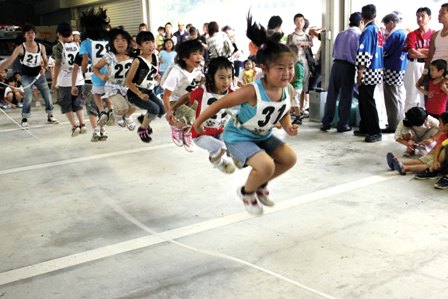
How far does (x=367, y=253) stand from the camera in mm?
3701

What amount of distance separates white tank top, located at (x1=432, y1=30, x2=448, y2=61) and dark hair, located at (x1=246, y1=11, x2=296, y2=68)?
401 centimetres

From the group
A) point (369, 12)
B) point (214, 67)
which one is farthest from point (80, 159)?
point (369, 12)

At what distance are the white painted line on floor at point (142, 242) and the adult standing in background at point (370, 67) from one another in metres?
2.31

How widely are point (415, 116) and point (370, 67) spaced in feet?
4.66

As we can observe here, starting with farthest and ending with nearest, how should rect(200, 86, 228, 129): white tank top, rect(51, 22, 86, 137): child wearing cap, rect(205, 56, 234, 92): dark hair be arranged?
rect(51, 22, 86, 137): child wearing cap, rect(200, 86, 228, 129): white tank top, rect(205, 56, 234, 92): dark hair

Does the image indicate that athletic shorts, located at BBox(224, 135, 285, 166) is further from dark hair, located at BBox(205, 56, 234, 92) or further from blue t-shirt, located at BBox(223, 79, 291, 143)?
dark hair, located at BBox(205, 56, 234, 92)

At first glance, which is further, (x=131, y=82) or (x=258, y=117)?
(x=131, y=82)

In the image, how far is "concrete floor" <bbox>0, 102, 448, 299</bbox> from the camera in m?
3.32

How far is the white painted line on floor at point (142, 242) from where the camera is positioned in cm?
361

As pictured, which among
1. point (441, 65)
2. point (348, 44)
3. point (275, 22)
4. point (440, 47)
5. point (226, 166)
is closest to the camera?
point (226, 166)

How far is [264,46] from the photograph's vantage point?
3.53 meters

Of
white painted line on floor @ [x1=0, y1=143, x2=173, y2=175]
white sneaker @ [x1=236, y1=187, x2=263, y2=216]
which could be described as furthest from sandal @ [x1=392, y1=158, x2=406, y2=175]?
white painted line on floor @ [x1=0, y1=143, x2=173, y2=175]

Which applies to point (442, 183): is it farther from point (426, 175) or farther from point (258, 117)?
point (258, 117)

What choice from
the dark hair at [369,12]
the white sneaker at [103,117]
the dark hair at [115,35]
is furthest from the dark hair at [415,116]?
the white sneaker at [103,117]
